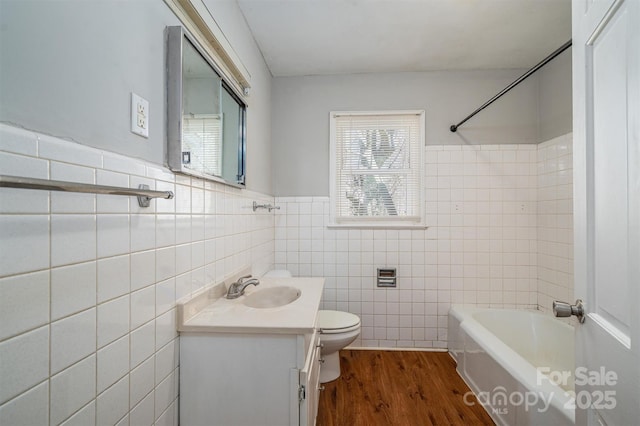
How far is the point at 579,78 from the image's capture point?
77cm

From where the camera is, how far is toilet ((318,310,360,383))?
1798mm

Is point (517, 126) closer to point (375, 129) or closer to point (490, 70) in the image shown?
point (490, 70)

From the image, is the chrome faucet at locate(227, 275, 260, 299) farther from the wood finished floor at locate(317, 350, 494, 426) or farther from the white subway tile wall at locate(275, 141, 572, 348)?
the white subway tile wall at locate(275, 141, 572, 348)

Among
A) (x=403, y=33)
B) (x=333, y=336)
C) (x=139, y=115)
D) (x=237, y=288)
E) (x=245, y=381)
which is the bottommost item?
(x=333, y=336)

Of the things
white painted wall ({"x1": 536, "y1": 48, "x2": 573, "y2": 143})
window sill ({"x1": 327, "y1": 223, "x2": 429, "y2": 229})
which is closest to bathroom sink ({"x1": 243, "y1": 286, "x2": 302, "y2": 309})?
window sill ({"x1": 327, "y1": 223, "x2": 429, "y2": 229})

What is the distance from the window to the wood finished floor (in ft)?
3.76

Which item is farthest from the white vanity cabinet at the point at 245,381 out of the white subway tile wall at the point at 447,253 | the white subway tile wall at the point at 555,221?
the white subway tile wall at the point at 555,221

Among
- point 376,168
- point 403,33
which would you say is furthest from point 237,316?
point 403,33

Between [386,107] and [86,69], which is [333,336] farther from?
[386,107]

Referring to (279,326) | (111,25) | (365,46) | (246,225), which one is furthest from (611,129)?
(365,46)

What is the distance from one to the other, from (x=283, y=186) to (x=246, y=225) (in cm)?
79

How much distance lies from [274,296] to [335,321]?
556 millimetres

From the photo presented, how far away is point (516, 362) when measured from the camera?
4.82 ft

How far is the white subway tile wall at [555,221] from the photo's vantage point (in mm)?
1953
